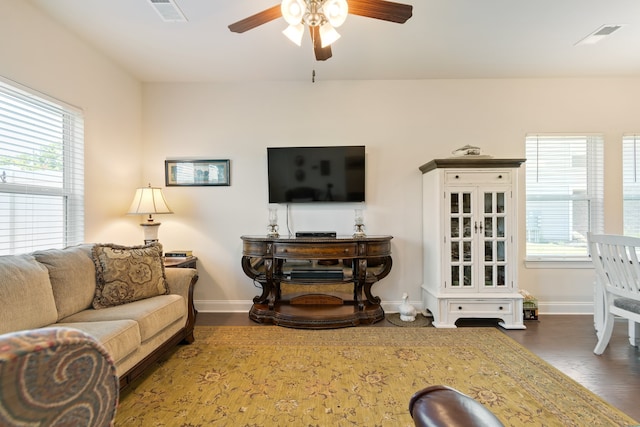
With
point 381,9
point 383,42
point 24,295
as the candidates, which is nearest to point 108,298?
point 24,295

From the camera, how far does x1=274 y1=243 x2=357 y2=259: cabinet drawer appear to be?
2.94m

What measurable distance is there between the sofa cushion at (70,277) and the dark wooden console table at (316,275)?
132 cm

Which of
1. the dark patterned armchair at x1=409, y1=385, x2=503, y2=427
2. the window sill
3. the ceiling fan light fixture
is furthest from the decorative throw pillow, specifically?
the window sill

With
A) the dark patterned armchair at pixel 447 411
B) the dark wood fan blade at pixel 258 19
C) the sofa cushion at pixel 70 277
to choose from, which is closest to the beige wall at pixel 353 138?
the sofa cushion at pixel 70 277

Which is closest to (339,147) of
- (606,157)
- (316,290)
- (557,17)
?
(316,290)

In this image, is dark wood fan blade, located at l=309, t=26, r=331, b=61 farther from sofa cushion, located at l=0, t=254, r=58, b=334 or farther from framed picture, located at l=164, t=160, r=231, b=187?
sofa cushion, located at l=0, t=254, r=58, b=334

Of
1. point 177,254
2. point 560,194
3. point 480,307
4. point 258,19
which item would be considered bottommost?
point 480,307

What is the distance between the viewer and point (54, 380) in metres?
0.47

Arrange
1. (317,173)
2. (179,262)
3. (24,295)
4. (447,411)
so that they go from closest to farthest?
(447,411), (24,295), (179,262), (317,173)

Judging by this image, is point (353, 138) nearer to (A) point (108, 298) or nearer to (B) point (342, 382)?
(B) point (342, 382)

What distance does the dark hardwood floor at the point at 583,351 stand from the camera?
76.0 inches

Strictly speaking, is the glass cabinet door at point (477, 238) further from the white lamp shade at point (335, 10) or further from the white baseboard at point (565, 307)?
the white lamp shade at point (335, 10)

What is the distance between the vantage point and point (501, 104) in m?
3.45

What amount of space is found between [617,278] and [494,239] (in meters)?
0.92
